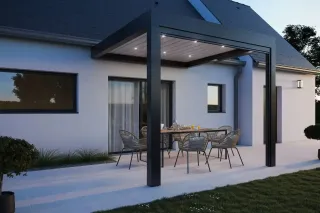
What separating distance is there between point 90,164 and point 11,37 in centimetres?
338

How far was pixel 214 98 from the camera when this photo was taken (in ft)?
34.8

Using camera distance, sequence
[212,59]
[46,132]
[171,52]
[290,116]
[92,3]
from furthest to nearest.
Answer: [290,116]
[92,3]
[212,59]
[171,52]
[46,132]

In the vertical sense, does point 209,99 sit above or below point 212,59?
below

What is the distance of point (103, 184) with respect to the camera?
17.0ft

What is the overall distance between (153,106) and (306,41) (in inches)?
841

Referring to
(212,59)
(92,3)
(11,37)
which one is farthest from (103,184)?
(92,3)

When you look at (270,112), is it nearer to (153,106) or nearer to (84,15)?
(153,106)

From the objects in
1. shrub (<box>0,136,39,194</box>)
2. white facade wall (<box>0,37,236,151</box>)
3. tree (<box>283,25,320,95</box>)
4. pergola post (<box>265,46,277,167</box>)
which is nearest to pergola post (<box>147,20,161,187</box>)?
shrub (<box>0,136,39,194</box>)

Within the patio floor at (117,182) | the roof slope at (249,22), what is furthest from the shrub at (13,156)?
the roof slope at (249,22)

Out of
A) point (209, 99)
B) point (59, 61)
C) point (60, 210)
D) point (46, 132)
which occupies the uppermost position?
point (59, 61)

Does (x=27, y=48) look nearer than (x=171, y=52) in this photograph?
Yes

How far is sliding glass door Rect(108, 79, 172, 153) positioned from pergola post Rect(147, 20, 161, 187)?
11.5 ft

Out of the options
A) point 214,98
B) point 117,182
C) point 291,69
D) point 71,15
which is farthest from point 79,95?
point 291,69

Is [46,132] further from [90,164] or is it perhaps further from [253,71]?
[253,71]
